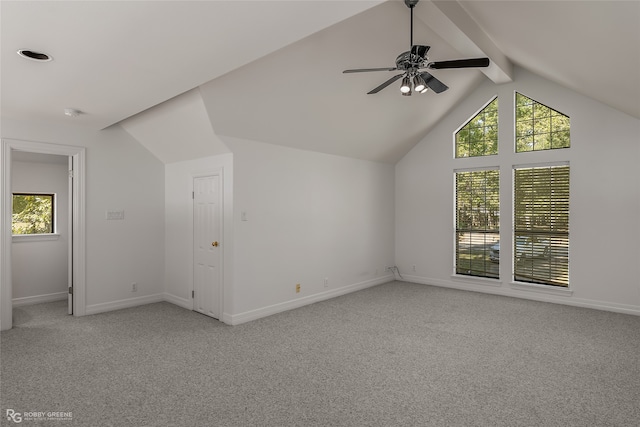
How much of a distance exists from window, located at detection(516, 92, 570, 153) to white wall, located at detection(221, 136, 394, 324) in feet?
7.52

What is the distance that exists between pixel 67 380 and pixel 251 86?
3095 millimetres

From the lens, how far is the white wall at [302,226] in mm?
4516

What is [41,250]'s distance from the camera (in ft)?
17.9

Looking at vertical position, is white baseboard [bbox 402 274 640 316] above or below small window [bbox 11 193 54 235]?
below

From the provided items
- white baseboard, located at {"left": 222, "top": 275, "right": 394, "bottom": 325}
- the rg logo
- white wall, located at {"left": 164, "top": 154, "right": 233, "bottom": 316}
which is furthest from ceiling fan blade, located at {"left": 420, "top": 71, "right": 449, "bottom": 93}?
the rg logo

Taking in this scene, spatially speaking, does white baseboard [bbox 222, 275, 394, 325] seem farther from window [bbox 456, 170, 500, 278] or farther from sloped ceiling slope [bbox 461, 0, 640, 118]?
sloped ceiling slope [bbox 461, 0, 640, 118]

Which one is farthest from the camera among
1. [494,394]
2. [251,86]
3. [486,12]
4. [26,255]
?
[26,255]

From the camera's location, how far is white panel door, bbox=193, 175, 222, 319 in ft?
15.0

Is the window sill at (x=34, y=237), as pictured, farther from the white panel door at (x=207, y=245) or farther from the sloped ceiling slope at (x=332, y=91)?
the sloped ceiling slope at (x=332, y=91)

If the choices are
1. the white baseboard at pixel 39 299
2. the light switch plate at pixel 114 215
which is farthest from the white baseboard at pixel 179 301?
the white baseboard at pixel 39 299

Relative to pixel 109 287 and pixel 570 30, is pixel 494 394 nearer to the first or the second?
pixel 570 30

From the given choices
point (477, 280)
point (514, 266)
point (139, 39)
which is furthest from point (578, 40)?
point (477, 280)

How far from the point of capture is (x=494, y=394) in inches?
107

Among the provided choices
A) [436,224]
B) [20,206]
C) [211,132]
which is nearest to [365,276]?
[436,224]
